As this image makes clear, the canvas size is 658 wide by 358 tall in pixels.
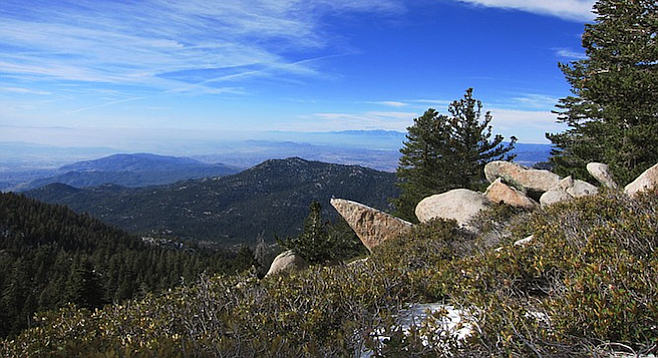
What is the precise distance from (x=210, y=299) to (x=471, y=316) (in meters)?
3.63

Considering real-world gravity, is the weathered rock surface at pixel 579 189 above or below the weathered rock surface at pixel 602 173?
below

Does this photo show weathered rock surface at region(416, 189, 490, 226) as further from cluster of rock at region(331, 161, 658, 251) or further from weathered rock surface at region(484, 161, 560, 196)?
weathered rock surface at region(484, 161, 560, 196)

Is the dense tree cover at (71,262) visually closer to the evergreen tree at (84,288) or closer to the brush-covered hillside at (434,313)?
the evergreen tree at (84,288)

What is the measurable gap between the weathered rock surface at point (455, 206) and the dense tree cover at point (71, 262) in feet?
42.7

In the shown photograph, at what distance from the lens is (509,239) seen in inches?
316

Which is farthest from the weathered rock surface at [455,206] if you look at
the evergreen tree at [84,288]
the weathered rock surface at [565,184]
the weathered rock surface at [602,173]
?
the evergreen tree at [84,288]

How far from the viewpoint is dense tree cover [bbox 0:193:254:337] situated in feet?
114

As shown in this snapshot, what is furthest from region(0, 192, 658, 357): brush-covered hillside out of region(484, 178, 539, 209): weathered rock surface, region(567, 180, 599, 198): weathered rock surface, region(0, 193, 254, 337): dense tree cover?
region(0, 193, 254, 337): dense tree cover

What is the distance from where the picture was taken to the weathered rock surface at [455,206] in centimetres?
1323

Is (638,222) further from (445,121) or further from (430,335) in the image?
(445,121)

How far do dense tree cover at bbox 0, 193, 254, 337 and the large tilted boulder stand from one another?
10.4 metres

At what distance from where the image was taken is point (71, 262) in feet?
244

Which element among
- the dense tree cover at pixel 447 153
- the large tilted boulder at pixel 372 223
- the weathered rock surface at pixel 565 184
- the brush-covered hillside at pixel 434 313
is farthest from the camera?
the dense tree cover at pixel 447 153

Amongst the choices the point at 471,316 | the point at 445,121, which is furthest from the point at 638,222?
the point at 445,121
